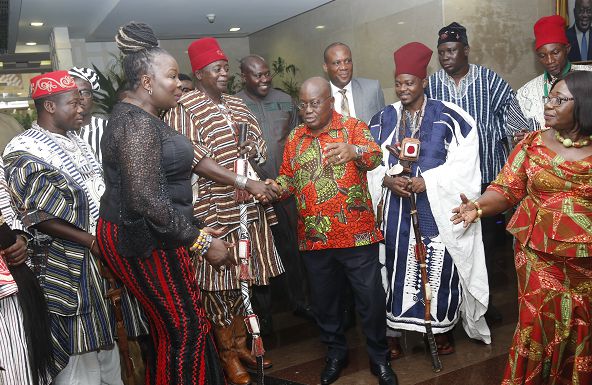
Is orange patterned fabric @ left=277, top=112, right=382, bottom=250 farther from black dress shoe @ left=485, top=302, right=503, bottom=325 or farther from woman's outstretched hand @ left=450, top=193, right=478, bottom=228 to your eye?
black dress shoe @ left=485, top=302, right=503, bottom=325

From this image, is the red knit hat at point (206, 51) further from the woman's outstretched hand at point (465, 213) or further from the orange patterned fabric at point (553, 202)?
the orange patterned fabric at point (553, 202)

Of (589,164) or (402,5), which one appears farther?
(402,5)

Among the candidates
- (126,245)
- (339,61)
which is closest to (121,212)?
(126,245)

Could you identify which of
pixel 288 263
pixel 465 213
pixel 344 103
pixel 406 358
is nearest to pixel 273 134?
pixel 344 103

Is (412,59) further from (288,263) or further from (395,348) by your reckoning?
(288,263)

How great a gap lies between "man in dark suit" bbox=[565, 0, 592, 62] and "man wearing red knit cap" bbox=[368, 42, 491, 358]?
2708mm

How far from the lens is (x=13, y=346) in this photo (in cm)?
284

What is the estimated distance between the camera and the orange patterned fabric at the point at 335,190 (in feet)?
11.5

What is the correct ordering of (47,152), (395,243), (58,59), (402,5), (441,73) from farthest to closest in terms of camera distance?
1. (58,59)
2. (402,5)
3. (441,73)
4. (395,243)
5. (47,152)

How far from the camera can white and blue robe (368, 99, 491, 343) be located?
3.83 metres

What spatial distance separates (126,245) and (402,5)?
15.9 feet

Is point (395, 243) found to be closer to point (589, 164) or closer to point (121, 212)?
point (589, 164)

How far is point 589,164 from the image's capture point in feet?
8.95

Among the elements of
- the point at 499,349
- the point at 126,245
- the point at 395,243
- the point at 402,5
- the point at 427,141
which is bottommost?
the point at 499,349
